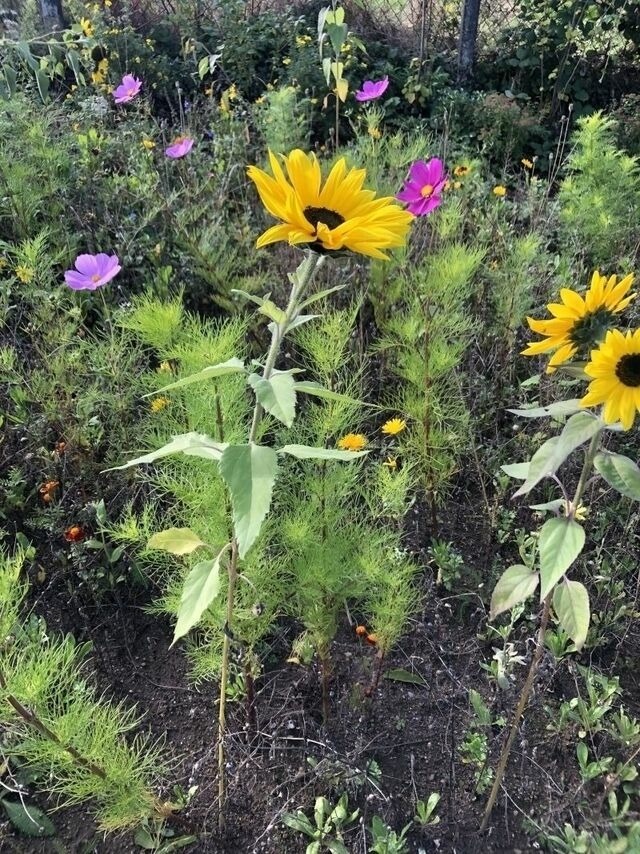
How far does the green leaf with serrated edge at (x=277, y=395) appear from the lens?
2.77 feet

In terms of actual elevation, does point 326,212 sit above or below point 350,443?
above

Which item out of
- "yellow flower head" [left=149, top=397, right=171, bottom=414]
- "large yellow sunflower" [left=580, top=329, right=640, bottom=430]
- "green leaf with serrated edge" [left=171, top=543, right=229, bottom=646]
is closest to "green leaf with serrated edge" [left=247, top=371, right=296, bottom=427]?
"green leaf with serrated edge" [left=171, top=543, right=229, bottom=646]

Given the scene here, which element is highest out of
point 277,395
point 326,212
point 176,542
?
point 326,212

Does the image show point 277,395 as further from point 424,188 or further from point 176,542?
point 424,188

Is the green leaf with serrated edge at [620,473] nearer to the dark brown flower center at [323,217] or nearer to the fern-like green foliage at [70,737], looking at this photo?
the dark brown flower center at [323,217]

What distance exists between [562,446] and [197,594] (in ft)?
1.85

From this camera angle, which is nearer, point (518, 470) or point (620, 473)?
point (620, 473)

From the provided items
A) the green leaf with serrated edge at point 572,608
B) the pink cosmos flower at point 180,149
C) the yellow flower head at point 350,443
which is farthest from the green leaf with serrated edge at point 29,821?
the pink cosmos flower at point 180,149

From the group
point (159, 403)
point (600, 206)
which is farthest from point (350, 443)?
point (600, 206)

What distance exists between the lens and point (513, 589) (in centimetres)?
112

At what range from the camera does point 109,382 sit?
6.37 feet

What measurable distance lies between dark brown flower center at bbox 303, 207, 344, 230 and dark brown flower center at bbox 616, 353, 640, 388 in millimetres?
416

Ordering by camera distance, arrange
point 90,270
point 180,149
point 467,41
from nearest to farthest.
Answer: point 90,270 < point 180,149 < point 467,41

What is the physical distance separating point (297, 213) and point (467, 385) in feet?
4.54
